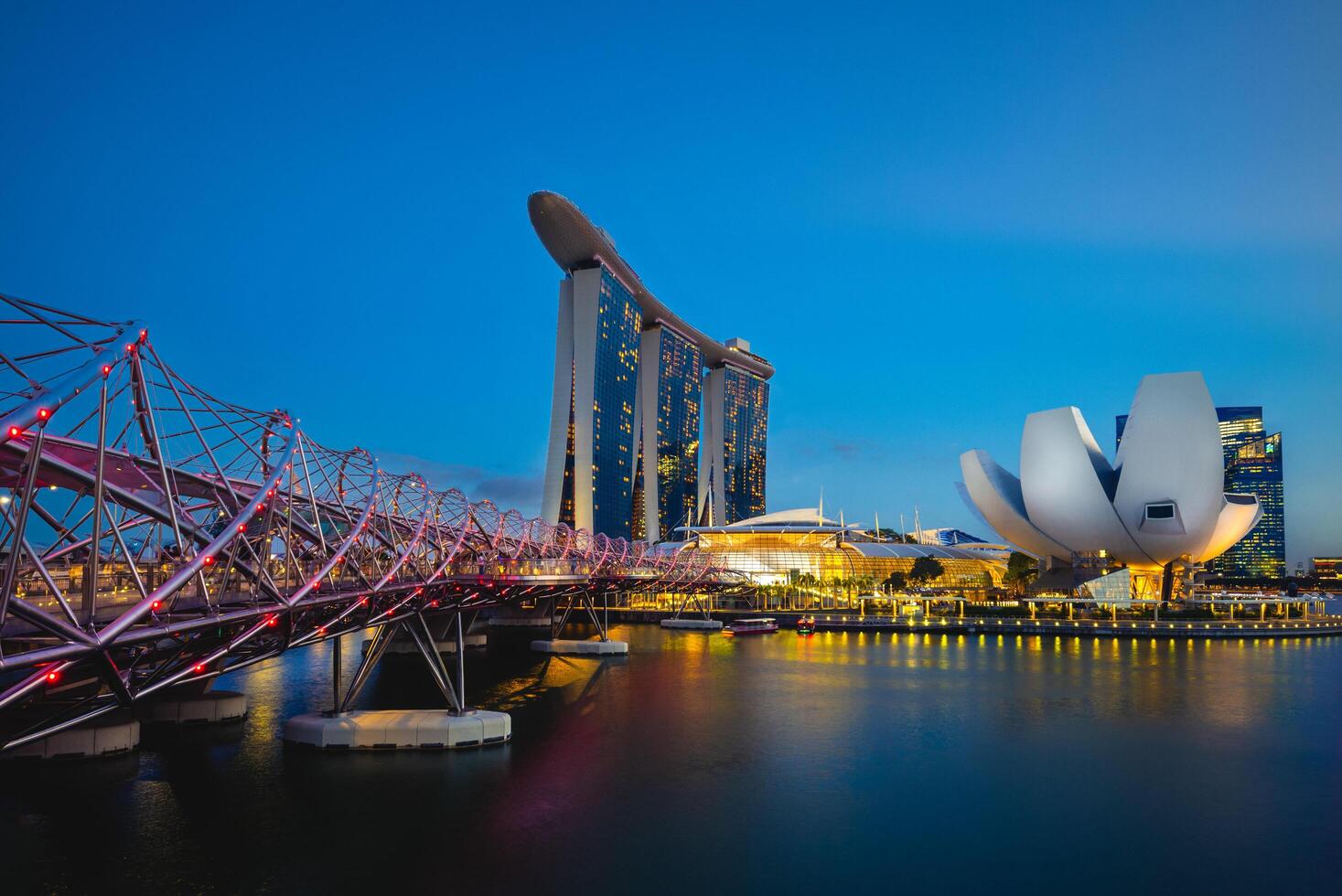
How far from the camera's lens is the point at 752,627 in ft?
178

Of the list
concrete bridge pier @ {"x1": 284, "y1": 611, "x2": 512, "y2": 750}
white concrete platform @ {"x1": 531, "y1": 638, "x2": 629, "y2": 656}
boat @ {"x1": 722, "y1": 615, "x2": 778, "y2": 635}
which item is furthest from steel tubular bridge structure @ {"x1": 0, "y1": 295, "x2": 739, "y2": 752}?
boat @ {"x1": 722, "y1": 615, "x2": 778, "y2": 635}

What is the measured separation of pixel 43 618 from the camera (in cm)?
725

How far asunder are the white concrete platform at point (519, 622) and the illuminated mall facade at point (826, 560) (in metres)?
17.7

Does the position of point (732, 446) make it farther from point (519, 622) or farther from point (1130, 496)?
point (519, 622)

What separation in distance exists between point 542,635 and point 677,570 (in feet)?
28.6

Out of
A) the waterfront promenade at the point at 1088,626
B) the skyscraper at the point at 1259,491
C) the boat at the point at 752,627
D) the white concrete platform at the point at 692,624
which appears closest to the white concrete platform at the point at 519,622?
the white concrete platform at the point at 692,624

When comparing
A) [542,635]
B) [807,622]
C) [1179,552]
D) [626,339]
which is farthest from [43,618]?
[626,339]

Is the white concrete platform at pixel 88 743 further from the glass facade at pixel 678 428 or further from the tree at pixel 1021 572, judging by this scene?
the glass facade at pixel 678 428

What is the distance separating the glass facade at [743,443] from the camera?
133000 mm

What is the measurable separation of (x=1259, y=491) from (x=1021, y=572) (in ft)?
471

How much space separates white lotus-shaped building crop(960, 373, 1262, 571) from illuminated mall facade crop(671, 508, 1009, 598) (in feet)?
51.8

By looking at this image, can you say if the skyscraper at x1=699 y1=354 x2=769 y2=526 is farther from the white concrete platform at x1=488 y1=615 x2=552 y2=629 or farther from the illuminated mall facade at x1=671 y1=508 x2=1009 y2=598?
the white concrete platform at x1=488 y1=615 x2=552 y2=629

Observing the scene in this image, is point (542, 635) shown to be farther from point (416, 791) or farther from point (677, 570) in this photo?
point (416, 791)

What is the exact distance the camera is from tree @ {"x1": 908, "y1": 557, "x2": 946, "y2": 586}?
77688 millimetres
